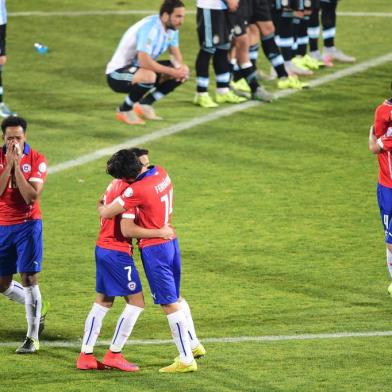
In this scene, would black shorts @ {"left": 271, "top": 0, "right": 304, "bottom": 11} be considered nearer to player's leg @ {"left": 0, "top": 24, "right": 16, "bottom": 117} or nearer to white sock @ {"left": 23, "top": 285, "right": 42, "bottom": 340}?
player's leg @ {"left": 0, "top": 24, "right": 16, "bottom": 117}

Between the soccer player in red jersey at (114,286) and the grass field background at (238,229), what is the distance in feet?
0.47

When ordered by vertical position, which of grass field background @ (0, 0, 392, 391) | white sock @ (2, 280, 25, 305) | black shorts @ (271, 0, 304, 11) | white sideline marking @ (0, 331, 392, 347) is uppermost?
black shorts @ (271, 0, 304, 11)

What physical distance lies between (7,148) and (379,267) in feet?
12.3

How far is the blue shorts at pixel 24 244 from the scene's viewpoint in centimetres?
993

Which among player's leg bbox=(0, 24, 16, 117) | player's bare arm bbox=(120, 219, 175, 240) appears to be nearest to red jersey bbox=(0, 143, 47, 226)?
player's bare arm bbox=(120, 219, 175, 240)

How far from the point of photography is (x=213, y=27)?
700 inches

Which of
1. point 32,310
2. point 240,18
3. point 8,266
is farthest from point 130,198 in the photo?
point 240,18

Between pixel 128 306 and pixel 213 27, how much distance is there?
350 inches

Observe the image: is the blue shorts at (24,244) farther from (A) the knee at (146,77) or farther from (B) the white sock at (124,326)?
(A) the knee at (146,77)

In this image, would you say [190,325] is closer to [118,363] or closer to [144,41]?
[118,363]

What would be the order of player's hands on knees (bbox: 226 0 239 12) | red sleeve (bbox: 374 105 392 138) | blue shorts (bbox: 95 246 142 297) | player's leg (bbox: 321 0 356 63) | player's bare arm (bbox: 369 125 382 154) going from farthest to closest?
1. player's leg (bbox: 321 0 356 63)
2. player's hands on knees (bbox: 226 0 239 12)
3. player's bare arm (bbox: 369 125 382 154)
4. red sleeve (bbox: 374 105 392 138)
5. blue shorts (bbox: 95 246 142 297)

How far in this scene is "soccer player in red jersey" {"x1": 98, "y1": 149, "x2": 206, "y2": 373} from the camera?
9.12 meters

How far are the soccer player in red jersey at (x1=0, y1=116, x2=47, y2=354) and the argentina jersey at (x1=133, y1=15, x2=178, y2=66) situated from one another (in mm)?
6985

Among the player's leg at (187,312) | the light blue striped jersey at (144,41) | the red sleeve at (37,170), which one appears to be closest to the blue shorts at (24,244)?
the red sleeve at (37,170)
